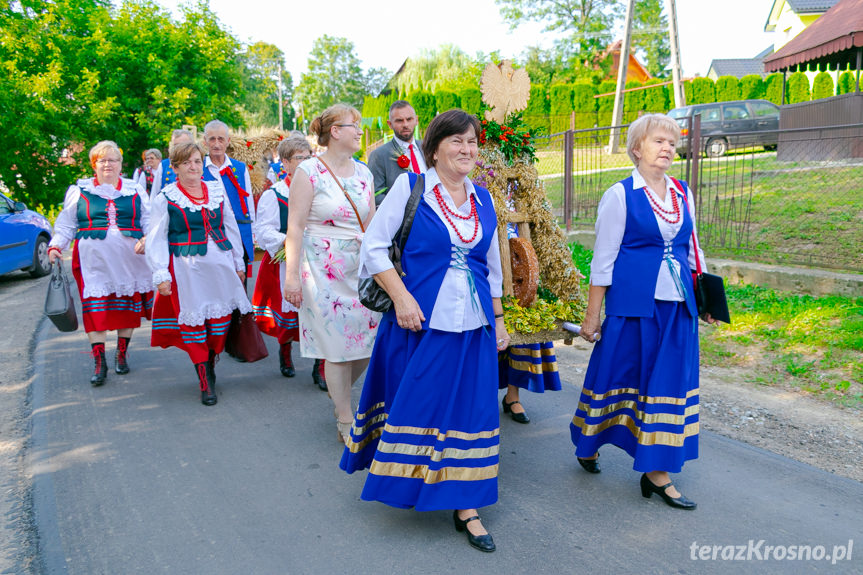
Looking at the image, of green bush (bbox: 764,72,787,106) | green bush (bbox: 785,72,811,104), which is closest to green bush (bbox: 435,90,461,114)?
green bush (bbox: 764,72,787,106)

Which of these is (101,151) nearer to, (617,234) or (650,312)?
(617,234)

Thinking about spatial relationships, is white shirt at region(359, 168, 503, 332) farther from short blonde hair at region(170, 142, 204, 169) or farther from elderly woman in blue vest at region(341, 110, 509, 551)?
short blonde hair at region(170, 142, 204, 169)

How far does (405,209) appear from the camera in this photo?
3316 millimetres

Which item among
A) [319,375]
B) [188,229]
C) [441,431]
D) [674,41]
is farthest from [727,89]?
[441,431]

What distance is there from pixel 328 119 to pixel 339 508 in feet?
7.80

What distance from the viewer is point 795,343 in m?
6.46

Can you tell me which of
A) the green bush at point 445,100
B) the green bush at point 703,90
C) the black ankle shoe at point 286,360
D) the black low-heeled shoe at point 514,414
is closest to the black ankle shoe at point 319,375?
the black ankle shoe at point 286,360

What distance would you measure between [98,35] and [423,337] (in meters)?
17.9

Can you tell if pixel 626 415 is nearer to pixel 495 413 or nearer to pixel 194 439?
pixel 495 413

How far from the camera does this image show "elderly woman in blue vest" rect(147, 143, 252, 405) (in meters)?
5.45

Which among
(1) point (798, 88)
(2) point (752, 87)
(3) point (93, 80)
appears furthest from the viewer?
(2) point (752, 87)

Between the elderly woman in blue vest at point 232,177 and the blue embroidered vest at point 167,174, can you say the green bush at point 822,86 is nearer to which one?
the elderly woman in blue vest at point 232,177

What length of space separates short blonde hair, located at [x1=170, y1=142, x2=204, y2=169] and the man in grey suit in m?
1.42

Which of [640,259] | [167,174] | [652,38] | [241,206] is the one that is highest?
[652,38]
